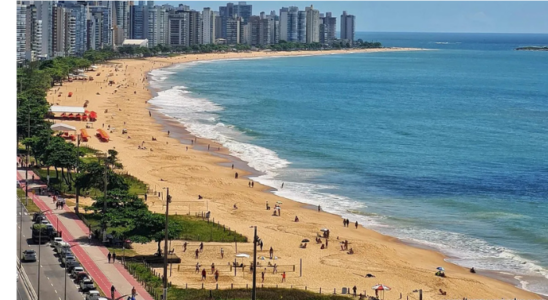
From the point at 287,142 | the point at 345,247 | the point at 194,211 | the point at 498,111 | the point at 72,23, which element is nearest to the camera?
the point at 345,247

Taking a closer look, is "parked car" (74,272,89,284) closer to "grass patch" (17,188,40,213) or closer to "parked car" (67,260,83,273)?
"parked car" (67,260,83,273)

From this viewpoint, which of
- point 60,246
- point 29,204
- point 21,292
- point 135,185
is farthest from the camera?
point 135,185

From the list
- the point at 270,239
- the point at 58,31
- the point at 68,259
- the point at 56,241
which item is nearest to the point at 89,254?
the point at 56,241

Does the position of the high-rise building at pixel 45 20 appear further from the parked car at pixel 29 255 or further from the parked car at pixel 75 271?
the parked car at pixel 75 271

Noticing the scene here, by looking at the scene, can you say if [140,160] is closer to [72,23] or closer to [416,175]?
[416,175]

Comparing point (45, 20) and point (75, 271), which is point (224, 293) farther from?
point (45, 20)

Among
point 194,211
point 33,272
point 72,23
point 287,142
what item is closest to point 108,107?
point 287,142

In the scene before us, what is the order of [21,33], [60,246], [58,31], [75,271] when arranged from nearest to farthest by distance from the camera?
[75,271], [60,246], [21,33], [58,31]
